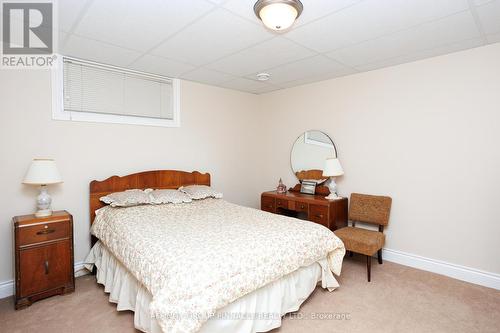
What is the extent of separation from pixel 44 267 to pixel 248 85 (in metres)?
3.33

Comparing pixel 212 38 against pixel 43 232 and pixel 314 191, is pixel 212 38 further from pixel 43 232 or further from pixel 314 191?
pixel 314 191

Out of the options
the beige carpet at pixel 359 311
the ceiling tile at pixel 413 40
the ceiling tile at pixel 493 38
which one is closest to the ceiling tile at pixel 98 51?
the ceiling tile at pixel 413 40

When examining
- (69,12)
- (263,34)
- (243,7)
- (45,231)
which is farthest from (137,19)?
(45,231)

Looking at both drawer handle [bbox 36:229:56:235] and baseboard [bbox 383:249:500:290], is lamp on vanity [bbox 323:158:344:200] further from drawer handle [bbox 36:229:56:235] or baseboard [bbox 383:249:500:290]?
drawer handle [bbox 36:229:56:235]

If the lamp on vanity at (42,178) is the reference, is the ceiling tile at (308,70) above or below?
above

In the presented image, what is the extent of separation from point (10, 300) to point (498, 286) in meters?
4.63

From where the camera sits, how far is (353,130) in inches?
144

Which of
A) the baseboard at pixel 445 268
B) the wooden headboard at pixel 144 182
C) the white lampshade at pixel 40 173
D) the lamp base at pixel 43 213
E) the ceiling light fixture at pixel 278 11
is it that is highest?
the ceiling light fixture at pixel 278 11

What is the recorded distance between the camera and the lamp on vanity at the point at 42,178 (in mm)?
2475

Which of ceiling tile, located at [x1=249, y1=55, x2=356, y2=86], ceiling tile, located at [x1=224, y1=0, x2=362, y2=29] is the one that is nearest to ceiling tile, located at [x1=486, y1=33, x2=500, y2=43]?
ceiling tile, located at [x1=249, y1=55, x2=356, y2=86]

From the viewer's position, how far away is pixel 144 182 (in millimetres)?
3439

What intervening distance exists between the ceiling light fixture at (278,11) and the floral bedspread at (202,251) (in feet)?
5.33

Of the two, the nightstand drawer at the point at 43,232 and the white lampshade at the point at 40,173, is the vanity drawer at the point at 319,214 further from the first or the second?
the white lampshade at the point at 40,173

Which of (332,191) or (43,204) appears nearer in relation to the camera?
(43,204)
